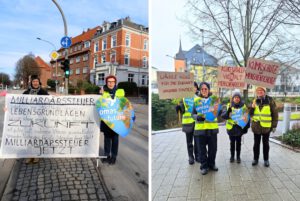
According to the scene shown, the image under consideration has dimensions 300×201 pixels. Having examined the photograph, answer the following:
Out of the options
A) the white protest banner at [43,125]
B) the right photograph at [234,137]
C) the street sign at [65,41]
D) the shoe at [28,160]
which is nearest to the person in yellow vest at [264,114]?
the right photograph at [234,137]

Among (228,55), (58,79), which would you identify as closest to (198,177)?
(58,79)

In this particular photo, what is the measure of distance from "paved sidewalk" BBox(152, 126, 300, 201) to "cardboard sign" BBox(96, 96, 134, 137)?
1.10 meters

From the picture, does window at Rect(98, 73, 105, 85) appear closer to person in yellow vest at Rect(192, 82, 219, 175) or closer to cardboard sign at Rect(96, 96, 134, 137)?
cardboard sign at Rect(96, 96, 134, 137)

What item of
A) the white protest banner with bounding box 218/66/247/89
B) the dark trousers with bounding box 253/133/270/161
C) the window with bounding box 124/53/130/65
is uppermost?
the window with bounding box 124/53/130/65

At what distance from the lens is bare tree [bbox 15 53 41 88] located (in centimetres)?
374

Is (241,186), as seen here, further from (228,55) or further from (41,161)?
(228,55)

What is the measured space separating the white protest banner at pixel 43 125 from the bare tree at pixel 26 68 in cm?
29

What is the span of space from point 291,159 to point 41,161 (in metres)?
4.44

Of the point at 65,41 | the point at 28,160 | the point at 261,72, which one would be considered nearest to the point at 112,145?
the point at 28,160

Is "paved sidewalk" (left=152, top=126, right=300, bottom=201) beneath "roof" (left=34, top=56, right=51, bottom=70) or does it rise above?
beneath

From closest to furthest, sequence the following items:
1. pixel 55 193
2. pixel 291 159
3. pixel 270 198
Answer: pixel 55 193
pixel 270 198
pixel 291 159

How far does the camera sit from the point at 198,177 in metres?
4.55

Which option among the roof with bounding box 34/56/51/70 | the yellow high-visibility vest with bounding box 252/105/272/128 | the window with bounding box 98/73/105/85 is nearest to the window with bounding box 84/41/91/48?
the roof with bounding box 34/56/51/70

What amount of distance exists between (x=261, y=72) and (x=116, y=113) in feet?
8.00
